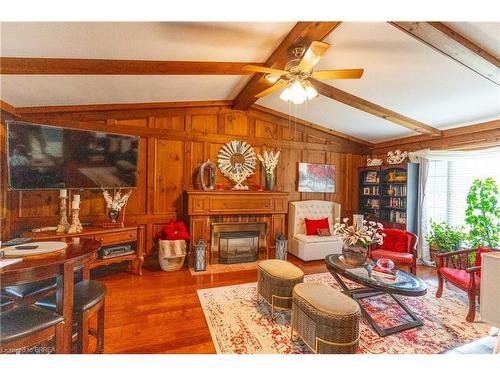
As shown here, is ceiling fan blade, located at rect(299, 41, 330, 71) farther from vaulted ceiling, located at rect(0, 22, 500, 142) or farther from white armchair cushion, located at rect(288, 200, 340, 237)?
white armchair cushion, located at rect(288, 200, 340, 237)

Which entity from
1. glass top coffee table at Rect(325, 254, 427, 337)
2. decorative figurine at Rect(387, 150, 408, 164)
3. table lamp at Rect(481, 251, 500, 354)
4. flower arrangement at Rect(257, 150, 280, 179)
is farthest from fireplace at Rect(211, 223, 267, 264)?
table lamp at Rect(481, 251, 500, 354)

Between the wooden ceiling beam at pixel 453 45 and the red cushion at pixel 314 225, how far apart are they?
3.07 meters

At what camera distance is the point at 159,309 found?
2438mm

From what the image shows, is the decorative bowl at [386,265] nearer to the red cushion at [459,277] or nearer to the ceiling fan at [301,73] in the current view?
the red cushion at [459,277]

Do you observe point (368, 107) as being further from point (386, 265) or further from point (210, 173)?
point (210, 173)

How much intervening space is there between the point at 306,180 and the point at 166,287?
3447mm

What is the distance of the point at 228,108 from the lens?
14.2ft

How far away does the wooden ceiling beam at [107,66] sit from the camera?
2.02 meters

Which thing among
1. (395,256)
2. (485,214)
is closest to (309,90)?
(395,256)

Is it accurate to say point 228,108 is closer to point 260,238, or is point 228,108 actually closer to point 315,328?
point 260,238

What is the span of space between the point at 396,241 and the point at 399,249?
0.13 metres

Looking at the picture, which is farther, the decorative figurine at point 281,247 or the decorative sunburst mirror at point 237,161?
the decorative sunburst mirror at point 237,161

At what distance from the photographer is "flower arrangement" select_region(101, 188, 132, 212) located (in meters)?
3.34

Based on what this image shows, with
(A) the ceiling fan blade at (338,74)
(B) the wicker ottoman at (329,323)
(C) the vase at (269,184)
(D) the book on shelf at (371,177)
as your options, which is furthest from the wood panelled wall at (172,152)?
(B) the wicker ottoman at (329,323)
